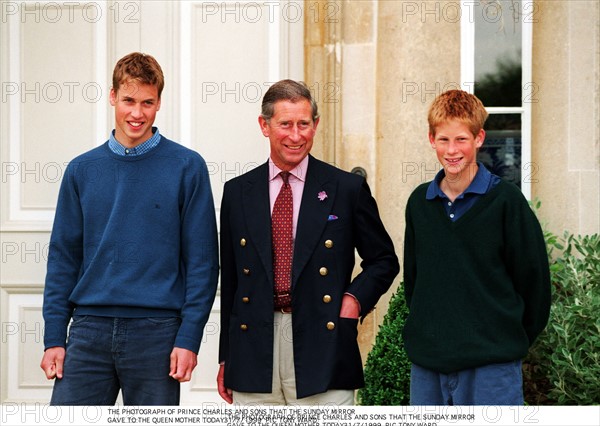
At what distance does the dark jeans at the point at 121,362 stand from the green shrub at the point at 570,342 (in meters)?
2.11

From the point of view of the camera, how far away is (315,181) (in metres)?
3.98

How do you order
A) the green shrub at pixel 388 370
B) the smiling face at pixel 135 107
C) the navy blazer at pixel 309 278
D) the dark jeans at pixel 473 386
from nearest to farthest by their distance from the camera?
1. the dark jeans at pixel 473 386
2. the navy blazer at pixel 309 278
3. the smiling face at pixel 135 107
4. the green shrub at pixel 388 370

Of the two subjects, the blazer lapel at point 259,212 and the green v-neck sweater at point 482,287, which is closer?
the green v-neck sweater at point 482,287

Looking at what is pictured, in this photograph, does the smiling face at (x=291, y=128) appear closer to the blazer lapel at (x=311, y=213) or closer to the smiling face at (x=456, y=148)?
the blazer lapel at (x=311, y=213)

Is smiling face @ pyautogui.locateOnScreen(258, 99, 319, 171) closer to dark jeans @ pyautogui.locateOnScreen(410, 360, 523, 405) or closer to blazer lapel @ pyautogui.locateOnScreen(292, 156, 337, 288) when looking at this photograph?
blazer lapel @ pyautogui.locateOnScreen(292, 156, 337, 288)

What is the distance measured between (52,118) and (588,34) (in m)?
2.91

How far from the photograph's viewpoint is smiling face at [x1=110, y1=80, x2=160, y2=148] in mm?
3949

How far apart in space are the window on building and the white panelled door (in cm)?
92

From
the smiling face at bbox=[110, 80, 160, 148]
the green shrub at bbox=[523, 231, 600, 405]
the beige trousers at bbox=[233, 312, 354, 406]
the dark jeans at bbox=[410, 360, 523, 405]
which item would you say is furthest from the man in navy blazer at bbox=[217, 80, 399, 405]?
the green shrub at bbox=[523, 231, 600, 405]

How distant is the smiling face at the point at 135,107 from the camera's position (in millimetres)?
3949

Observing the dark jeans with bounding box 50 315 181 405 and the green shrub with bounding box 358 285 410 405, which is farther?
the green shrub with bounding box 358 285 410 405

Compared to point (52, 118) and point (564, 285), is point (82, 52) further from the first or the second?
point (564, 285)

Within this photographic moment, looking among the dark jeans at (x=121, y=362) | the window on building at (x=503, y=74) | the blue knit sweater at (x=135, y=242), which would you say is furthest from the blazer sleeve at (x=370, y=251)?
the window on building at (x=503, y=74)

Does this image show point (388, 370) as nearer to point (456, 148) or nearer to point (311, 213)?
point (311, 213)
